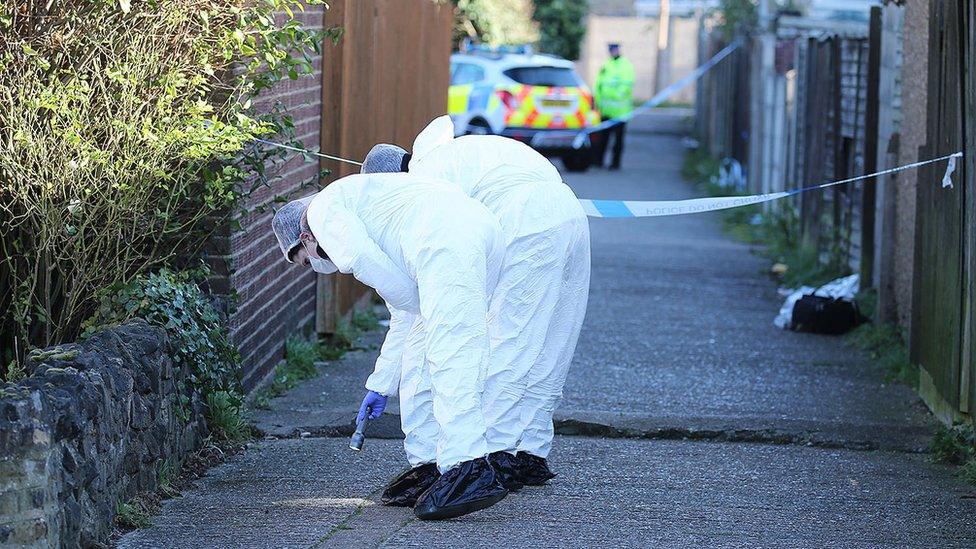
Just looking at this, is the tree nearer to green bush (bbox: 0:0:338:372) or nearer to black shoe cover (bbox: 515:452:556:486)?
green bush (bbox: 0:0:338:372)

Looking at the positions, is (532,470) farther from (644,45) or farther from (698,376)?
(644,45)

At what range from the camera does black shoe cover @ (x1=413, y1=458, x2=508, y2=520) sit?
489cm

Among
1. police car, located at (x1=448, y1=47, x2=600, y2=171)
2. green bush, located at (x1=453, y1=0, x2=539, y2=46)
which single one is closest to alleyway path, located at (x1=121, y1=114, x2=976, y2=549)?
police car, located at (x1=448, y1=47, x2=600, y2=171)

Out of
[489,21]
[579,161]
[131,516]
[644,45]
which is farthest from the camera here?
[644,45]

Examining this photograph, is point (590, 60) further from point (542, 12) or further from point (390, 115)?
point (390, 115)

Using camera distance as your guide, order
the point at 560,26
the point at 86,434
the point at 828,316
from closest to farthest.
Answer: the point at 86,434 → the point at 828,316 → the point at 560,26

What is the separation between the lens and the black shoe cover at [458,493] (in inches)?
192

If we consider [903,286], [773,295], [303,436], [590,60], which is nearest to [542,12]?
[590,60]

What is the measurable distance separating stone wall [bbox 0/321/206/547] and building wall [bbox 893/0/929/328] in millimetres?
4392

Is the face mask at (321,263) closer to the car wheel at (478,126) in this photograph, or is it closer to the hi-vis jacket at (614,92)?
the car wheel at (478,126)

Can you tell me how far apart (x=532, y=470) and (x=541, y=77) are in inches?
615

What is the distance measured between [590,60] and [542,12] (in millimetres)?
10663

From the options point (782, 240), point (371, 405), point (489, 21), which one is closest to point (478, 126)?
point (489, 21)

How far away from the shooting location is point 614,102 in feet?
71.3
